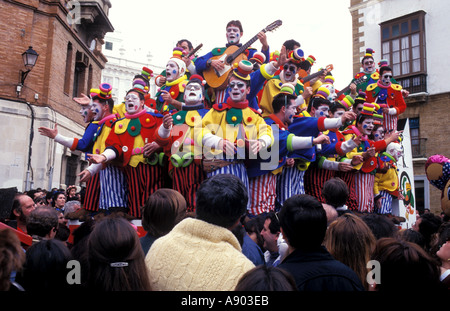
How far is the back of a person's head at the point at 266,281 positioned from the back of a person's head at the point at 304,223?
0.65 m

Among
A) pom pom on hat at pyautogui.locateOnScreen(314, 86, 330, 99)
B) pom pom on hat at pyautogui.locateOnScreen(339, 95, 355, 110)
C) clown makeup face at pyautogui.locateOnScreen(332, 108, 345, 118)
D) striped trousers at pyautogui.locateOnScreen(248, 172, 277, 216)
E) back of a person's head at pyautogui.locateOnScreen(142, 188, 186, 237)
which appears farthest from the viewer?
pom pom on hat at pyautogui.locateOnScreen(314, 86, 330, 99)

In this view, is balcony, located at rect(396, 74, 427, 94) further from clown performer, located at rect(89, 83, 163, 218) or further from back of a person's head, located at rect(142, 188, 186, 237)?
back of a person's head, located at rect(142, 188, 186, 237)

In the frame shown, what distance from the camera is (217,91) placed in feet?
21.0

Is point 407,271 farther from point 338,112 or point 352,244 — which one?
point 338,112

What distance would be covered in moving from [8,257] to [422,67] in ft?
65.8

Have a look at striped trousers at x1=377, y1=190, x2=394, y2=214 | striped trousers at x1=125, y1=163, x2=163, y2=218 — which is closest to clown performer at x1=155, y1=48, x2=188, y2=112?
striped trousers at x1=125, y1=163, x2=163, y2=218

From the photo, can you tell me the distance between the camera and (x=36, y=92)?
1293 cm

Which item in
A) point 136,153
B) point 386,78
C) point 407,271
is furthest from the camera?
point 386,78

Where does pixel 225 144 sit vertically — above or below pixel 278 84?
below

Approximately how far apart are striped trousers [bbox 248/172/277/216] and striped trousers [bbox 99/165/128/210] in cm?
163

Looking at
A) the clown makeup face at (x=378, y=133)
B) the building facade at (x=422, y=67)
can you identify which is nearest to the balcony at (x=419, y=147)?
the building facade at (x=422, y=67)

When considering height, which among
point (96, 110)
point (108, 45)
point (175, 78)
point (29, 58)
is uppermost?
point (108, 45)

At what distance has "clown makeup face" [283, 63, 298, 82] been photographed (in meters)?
5.98

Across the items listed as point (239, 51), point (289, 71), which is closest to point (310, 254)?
point (289, 71)
